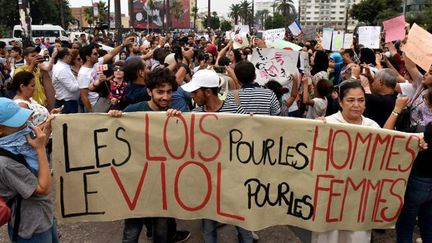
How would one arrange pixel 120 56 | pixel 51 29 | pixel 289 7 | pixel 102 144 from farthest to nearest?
pixel 289 7 < pixel 51 29 < pixel 120 56 < pixel 102 144

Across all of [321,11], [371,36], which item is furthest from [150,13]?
[321,11]

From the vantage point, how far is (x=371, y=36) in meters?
8.18

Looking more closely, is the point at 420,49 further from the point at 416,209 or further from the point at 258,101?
the point at 258,101

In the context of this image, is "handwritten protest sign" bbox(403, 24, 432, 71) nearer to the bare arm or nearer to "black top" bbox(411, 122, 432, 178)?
"black top" bbox(411, 122, 432, 178)

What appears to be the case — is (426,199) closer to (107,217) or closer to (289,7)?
(107,217)

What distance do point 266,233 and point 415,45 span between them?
2298 mm

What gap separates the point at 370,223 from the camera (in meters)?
2.98

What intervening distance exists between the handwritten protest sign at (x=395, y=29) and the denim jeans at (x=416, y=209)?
7.41 feet

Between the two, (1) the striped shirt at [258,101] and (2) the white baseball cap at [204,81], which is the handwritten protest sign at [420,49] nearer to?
(1) the striped shirt at [258,101]

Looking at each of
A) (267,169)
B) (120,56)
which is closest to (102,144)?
(267,169)

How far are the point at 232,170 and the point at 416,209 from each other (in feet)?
4.72

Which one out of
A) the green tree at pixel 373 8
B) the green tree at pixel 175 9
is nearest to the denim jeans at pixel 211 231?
the green tree at pixel 373 8

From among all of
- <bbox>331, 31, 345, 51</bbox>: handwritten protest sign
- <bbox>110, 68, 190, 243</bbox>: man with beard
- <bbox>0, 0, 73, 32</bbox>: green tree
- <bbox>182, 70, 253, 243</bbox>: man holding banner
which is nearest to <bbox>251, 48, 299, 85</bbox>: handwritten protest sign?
<bbox>182, 70, 253, 243</bbox>: man holding banner

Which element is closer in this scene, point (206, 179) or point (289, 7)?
point (206, 179)
